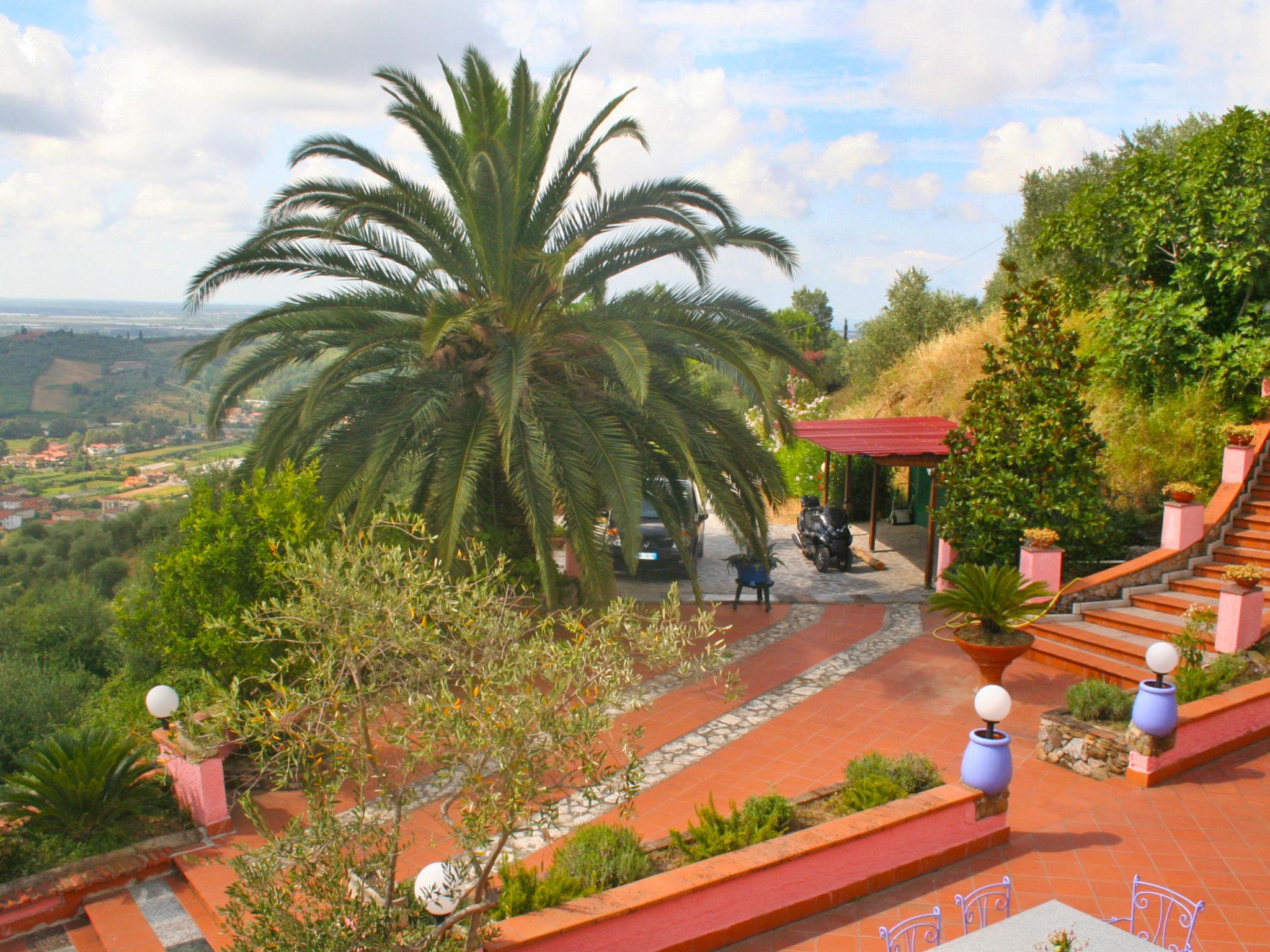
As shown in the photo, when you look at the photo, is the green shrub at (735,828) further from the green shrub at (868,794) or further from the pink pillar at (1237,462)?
the pink pillar at (1237,462)

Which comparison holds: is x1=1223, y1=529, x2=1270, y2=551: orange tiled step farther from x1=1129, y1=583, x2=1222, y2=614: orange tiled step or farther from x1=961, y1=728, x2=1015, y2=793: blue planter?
x1=961, y1=728, x2=1015, y2=793: blue planter

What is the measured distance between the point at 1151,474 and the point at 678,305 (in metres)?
8.11

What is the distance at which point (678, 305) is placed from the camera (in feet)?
32.8

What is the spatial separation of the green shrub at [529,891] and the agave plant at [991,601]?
213 inches

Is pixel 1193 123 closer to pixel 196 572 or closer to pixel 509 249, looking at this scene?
pixel 509 249

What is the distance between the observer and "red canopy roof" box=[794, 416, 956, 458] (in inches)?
519

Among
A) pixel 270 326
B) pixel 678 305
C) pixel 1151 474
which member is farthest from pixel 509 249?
pixel 1151 474

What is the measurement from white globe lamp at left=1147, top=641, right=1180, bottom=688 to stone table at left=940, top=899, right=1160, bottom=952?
11.4 ft

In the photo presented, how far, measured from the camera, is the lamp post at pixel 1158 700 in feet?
22.6

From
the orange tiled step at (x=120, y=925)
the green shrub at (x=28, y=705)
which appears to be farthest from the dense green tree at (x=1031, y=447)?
the green shrub at (x=28, y=705)

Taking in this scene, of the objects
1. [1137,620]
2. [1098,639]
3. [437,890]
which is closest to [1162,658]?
[1098,639]

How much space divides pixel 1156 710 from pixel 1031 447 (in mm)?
→ 4285

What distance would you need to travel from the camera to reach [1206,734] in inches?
293

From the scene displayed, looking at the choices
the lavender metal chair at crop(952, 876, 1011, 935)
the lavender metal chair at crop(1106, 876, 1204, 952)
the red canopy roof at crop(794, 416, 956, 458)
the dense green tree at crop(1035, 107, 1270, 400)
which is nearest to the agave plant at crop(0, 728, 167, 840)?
the lavender metal chair at crop(952, 876, 1011, 935)
